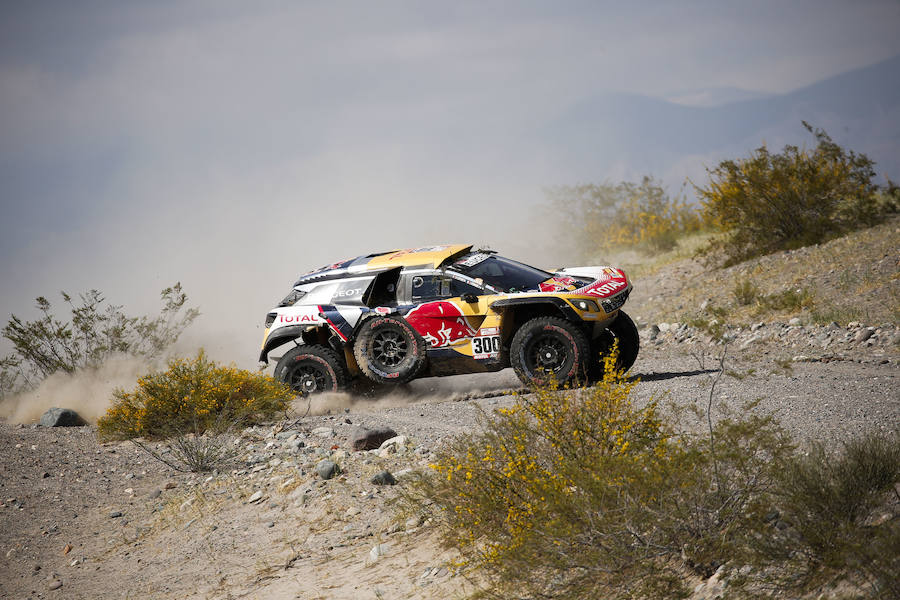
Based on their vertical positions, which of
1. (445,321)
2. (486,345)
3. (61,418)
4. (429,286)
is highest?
(429,286)

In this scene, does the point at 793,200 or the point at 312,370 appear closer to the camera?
the point at 312,370

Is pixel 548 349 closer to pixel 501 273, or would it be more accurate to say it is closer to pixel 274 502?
pixel 501 273

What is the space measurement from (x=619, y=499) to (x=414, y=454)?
11.6 feet

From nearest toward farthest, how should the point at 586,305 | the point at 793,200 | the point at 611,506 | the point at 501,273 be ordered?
the point at 611,506, the point at 586,305, the point at 501,273, the point at 793,200

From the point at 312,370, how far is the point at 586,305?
397cm

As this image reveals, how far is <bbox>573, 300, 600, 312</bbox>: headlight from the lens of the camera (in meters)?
9.10

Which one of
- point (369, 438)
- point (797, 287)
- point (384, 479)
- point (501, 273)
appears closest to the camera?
point (384, 479)

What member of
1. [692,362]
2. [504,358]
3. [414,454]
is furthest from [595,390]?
[692,362]

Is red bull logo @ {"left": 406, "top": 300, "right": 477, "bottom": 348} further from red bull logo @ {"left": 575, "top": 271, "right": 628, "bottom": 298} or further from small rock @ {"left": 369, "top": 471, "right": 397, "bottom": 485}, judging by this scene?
small rock @ {"left": 369, "top": 471, "right": 397, "bottom": 485}

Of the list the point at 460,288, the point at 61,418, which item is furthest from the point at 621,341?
the point at 61,418

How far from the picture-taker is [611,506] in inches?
169

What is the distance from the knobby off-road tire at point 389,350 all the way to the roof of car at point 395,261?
767 millimetres

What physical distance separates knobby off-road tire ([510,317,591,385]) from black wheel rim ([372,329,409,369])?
5.11ft

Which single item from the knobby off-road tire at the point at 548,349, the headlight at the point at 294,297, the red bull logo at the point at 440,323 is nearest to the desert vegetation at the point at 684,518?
the knobby off-road tire at the point at 548,349
